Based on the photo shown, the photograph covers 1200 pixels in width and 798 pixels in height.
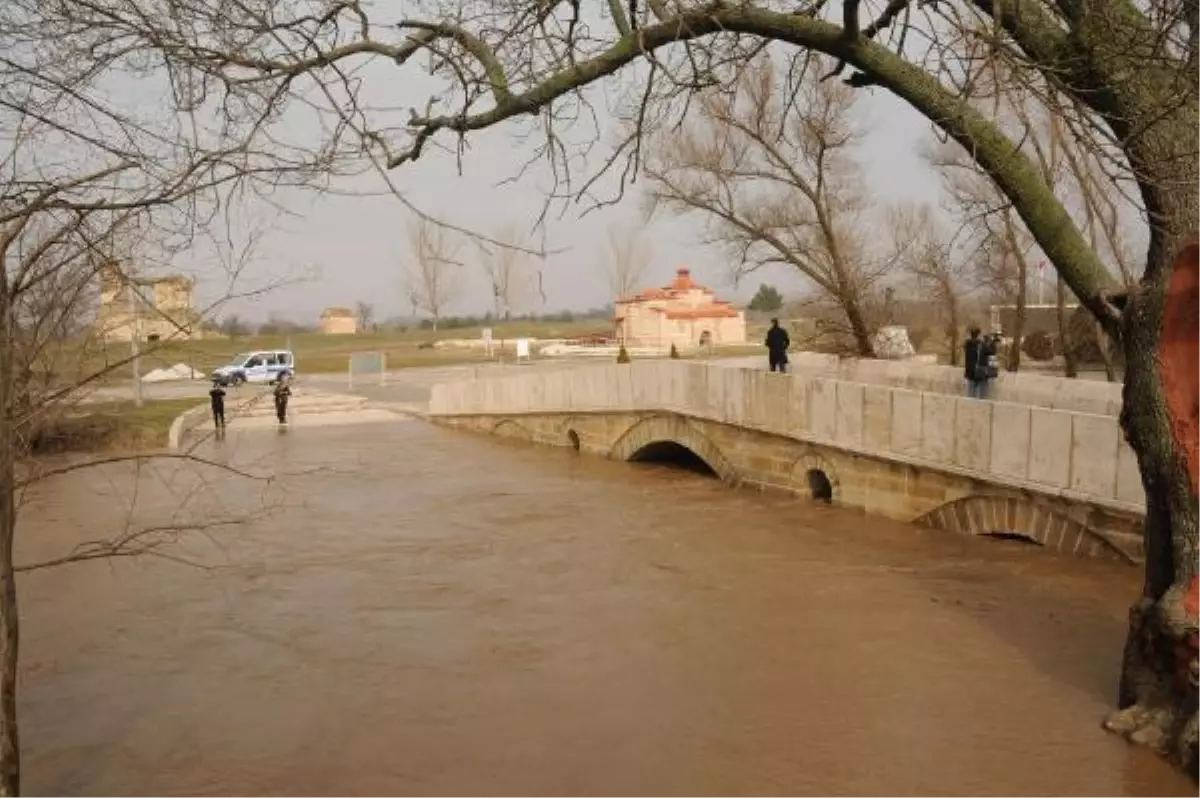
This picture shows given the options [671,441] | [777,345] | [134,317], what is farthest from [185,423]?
[134,317]

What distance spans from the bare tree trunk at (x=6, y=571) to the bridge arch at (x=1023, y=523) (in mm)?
9505

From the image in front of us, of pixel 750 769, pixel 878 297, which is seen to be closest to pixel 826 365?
pixel 878 297

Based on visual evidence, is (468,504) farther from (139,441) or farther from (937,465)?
(139,441)

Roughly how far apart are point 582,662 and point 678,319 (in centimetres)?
4348

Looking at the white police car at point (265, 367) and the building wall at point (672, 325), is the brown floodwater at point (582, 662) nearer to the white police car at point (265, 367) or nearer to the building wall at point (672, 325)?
the white police car at point (265, 367)

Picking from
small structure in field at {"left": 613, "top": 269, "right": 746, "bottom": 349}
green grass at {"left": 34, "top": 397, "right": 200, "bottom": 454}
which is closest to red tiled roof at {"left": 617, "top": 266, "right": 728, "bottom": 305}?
small structure in field at {"left": 613, "top": 269, "right": 746, "bottom": 349}

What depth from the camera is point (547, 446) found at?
78.2 feet

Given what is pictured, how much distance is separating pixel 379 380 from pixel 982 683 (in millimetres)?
35386

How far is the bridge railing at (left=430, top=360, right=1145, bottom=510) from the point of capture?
10.3 metres

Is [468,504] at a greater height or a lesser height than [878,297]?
lesser

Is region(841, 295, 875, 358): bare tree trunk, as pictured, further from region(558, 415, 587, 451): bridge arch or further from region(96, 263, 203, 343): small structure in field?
region(96, 263, 203, 343): small structure in field

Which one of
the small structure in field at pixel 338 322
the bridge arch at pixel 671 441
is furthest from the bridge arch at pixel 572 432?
the small structure in field at pixel 338 322

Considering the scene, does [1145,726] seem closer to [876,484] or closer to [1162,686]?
[1162,686]

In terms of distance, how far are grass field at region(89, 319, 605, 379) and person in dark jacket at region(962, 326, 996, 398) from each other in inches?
379
